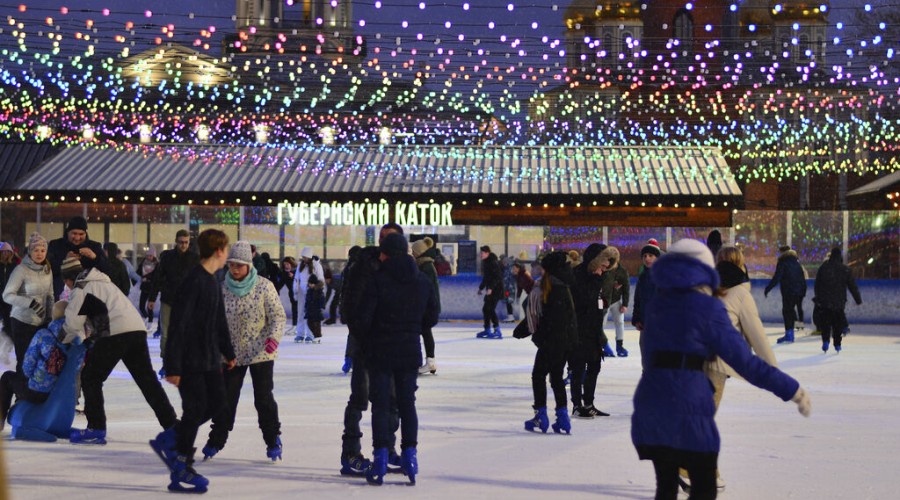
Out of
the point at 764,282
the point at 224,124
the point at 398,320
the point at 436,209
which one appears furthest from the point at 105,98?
the point at 398,320

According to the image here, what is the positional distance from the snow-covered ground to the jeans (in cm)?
29

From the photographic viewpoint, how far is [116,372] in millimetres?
15633

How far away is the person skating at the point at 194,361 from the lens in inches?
295

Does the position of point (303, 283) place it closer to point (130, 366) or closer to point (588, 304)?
point (588, 304)

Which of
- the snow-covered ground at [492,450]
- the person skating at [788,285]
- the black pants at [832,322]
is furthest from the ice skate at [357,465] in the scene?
the person skating at [788,285]

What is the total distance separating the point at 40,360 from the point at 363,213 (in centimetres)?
2599

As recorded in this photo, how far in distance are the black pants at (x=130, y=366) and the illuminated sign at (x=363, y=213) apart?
25.6 m

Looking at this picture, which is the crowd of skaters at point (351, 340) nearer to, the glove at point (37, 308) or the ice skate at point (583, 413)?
the glove at point (37, 308)

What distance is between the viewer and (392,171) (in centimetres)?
3628

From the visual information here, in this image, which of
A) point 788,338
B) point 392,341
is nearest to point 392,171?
point 788,338

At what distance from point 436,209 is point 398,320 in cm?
2729

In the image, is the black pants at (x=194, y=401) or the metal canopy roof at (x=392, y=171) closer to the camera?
the black pants at (x=194, y=401)

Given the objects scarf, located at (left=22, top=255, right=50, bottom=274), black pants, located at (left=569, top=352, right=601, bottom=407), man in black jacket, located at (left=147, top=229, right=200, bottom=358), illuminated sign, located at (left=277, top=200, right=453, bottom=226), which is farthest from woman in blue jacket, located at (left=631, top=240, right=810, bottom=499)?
illuminated sign, located at (left=277, top=200, right=453, bottom=226)

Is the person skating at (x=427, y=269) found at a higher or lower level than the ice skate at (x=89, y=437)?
higher
